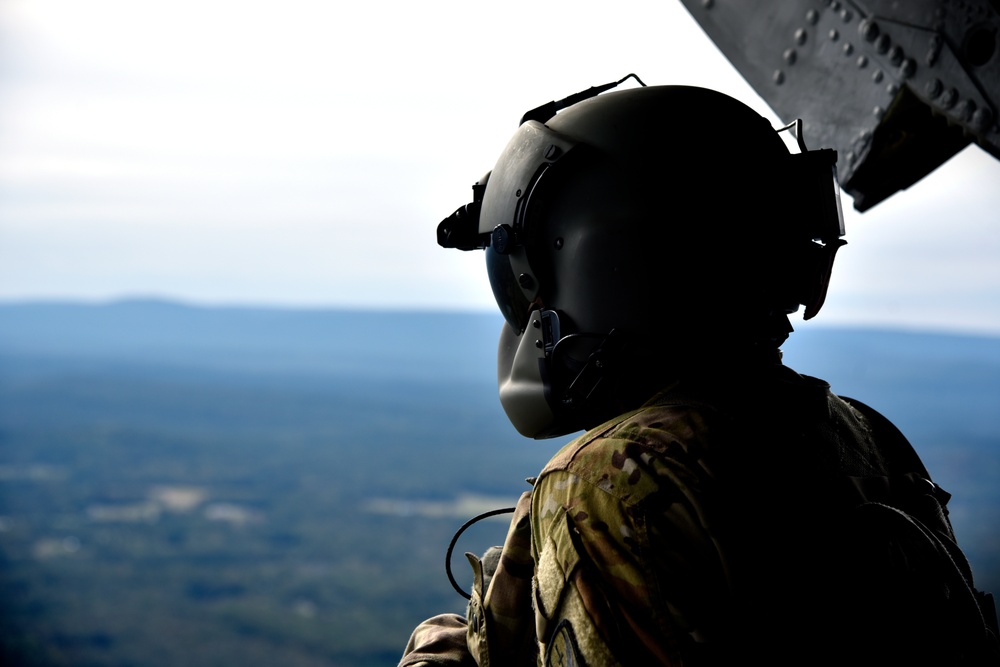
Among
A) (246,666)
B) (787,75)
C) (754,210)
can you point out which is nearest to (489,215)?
(754,210)

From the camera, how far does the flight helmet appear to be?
1168mm

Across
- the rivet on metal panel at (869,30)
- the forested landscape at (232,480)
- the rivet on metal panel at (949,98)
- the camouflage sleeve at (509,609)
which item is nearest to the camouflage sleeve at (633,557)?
the camouflage sleeve at (509,609)

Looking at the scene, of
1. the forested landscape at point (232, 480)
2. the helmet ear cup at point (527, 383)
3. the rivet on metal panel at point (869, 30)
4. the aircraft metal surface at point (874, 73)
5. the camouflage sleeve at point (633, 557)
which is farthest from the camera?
the forested landscape at point (232, 480)

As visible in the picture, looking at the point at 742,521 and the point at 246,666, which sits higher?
the point at 742,521

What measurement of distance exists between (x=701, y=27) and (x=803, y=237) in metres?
1.03

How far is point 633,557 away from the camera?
0.95 m

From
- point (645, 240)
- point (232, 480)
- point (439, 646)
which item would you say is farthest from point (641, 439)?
point (232, 480)

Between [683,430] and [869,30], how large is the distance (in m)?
1.13

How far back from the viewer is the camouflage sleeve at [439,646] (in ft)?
→ 3.94

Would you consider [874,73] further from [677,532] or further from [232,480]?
[232,480]

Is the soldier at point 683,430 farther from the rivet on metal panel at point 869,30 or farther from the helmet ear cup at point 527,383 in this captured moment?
the rivet on metal panel at point 869,30

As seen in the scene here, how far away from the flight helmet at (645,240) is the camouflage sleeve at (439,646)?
0.99 feet

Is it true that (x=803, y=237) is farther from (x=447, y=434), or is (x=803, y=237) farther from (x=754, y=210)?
(x=447, y=434)

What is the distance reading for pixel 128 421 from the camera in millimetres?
38625
